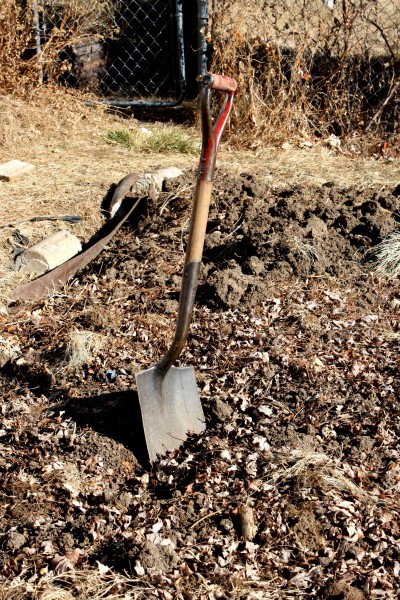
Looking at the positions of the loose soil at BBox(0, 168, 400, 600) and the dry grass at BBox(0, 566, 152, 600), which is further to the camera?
the loose soil at BBox(0, 168, 400, 600)

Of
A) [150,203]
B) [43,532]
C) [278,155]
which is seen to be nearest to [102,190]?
[150,203]

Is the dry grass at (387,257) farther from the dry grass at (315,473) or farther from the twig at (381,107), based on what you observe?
the twig at (381,107)

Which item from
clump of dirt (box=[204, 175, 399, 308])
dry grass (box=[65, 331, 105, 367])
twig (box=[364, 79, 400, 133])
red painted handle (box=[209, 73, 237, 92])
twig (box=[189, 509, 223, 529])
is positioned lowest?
twig (box=[189, 509, 223, 529])

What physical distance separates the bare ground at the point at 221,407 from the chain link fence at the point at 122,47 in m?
2.53

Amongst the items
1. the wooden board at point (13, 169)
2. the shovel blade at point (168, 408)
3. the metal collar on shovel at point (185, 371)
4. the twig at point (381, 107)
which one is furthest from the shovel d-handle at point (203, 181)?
the twig at point (381, 107)

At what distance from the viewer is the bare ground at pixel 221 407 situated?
284 centimetres

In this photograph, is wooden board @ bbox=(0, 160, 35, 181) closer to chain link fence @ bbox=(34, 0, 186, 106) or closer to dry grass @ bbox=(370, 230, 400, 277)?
chain link fence @ bbox=(34, 0, 186, 106)

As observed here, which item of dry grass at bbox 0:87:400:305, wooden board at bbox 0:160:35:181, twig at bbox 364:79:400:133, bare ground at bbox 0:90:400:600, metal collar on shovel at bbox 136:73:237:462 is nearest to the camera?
bare ground at bbox 0:90:400:600

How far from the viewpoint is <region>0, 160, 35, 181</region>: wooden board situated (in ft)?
19.9

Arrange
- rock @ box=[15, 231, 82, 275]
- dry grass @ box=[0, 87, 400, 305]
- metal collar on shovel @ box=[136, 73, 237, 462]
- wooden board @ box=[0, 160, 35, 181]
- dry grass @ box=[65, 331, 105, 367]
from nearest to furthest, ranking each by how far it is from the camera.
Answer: metal collar on shovel @ box=[136, 73, 237, 462], dry grass @ box=[65, 331, 105, 367], rock @ box=[15, 231, 82, 275], dry grass @ box=[0, 87, 400, 305], wooden board @ box=[0, 160, 35, 181]

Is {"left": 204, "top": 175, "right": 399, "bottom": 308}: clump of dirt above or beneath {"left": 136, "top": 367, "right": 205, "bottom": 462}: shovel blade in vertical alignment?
above

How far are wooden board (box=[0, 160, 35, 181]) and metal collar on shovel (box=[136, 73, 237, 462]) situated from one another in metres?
3.17

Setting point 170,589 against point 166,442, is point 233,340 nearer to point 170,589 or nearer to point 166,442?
point 166,442

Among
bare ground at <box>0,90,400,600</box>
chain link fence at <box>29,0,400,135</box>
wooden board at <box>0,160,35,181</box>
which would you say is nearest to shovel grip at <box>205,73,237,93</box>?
bare ground at <box>0,90,400,600</box>
